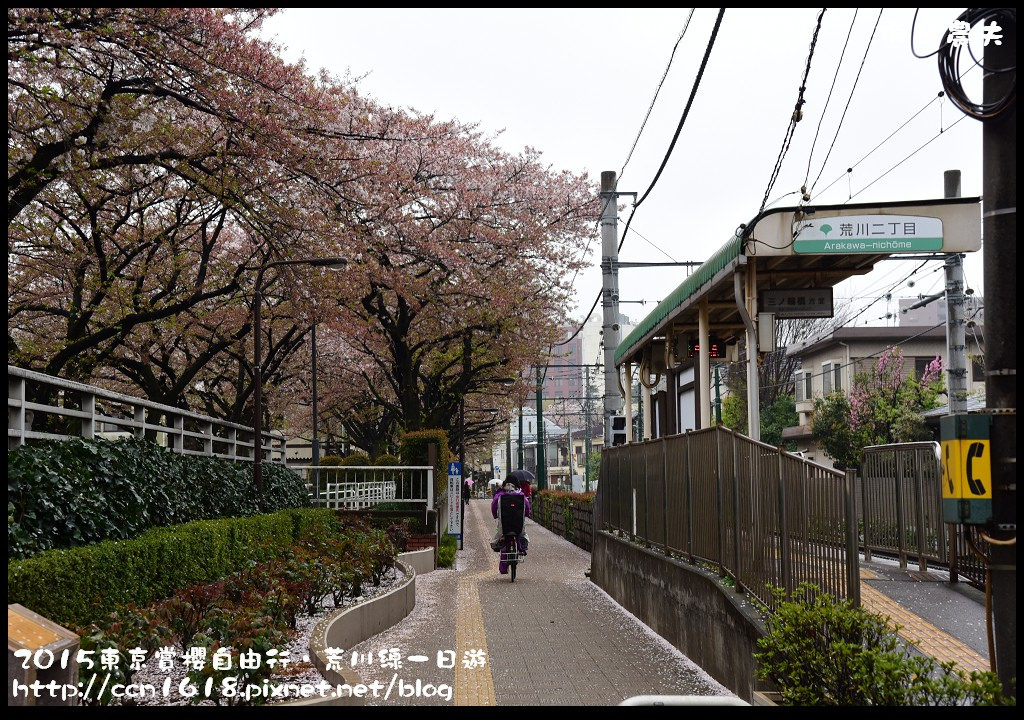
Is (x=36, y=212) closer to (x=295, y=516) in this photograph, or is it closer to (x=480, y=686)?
(x=295, y=516)

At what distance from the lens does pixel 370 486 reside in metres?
26.8

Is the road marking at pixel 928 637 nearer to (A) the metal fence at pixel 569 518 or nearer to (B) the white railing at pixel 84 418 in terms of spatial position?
(B) the white railing at pixel 84 418


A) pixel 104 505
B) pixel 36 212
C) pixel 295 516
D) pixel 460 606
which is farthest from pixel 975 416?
pixel 36 212

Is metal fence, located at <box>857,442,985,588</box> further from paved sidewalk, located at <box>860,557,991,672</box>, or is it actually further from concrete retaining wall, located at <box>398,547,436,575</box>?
concrete retaining wall, located at <box>398,547,436,575</box>

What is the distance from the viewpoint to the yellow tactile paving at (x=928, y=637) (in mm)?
7047

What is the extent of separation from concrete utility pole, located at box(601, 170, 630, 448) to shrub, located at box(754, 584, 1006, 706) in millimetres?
14064

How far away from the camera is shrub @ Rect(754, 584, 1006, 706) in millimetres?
4930

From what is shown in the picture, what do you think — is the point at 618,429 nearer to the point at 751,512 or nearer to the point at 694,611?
the point at 694,611

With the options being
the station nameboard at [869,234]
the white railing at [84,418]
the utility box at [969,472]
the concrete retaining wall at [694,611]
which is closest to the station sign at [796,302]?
the station nameboard at [869,234]

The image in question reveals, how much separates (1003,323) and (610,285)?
51.3 feet

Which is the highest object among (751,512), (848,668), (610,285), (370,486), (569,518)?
(610,285)

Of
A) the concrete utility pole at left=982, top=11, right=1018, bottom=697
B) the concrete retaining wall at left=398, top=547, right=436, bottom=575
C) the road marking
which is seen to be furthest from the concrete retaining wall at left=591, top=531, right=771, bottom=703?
the concrete retaining wall at left=398, top=547, right=436, bottom=575

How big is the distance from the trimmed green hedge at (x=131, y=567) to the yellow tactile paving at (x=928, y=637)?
5.65 m

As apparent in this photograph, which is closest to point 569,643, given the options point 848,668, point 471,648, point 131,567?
point 471,648
